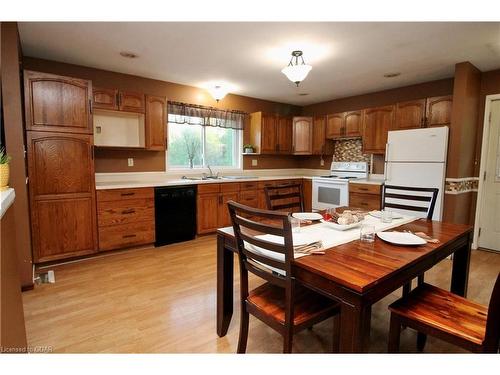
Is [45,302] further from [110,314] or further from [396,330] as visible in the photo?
[396,330]

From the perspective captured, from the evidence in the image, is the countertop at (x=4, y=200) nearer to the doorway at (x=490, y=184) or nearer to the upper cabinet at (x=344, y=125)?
the upper cabinet at (x=344, y=125)

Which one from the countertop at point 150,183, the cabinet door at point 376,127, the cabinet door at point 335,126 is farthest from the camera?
the cabinet door at point 335,126

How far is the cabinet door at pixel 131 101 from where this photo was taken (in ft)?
11.5

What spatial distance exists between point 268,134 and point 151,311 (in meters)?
3.72

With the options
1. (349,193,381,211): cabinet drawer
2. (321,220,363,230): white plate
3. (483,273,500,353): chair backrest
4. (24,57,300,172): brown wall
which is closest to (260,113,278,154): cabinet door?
(24,57,300,172): brown wall

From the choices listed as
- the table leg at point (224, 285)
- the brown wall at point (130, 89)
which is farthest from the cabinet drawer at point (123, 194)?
the table leg at point (224, 285)

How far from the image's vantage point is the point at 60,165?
2.87 metres

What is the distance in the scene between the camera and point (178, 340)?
1794 millimetres

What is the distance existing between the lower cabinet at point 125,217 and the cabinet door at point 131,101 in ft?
3.62

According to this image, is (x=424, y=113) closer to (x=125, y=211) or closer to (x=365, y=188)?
(x=365, y=188)

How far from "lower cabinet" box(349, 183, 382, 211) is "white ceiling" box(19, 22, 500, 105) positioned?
62.2 inches

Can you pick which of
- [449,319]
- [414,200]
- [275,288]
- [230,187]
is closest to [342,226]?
[275,288]

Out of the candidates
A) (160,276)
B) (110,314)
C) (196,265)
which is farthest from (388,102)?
(110,314)

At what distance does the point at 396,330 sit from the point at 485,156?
339 centimetres
